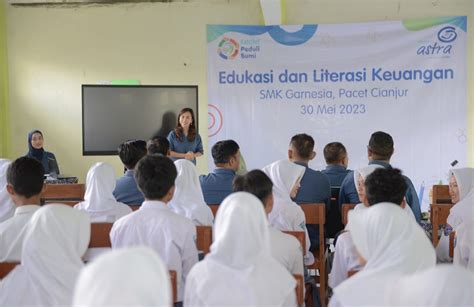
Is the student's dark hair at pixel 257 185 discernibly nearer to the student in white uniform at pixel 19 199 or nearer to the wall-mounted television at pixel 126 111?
the student in white uniform at pixel 19 199

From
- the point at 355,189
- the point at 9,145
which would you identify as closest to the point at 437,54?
the point at 355,189

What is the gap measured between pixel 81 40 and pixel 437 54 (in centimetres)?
406

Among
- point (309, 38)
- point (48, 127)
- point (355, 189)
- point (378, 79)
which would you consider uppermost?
point (309, 38)

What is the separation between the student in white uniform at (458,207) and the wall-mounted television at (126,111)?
12.1 feet

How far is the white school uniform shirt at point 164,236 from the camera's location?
225 cm

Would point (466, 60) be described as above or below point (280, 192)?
above

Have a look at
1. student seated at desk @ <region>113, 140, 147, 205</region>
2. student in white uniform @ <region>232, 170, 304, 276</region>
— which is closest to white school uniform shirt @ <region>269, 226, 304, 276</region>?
student in white uniform @ <region>232, 170, 304, 276</region>

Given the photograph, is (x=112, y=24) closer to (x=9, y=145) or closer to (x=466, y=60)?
(x=9, y=145)

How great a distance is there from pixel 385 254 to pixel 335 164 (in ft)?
8.41

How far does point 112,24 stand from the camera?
668cm

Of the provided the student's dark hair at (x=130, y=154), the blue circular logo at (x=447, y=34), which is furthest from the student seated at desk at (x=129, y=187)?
the blue circular logo at (x=447, y=34)

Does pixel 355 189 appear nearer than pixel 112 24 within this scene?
Yes

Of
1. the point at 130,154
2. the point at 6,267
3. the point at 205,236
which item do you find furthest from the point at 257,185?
the point at 130,154

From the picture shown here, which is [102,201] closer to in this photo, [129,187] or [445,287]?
[129,187]
